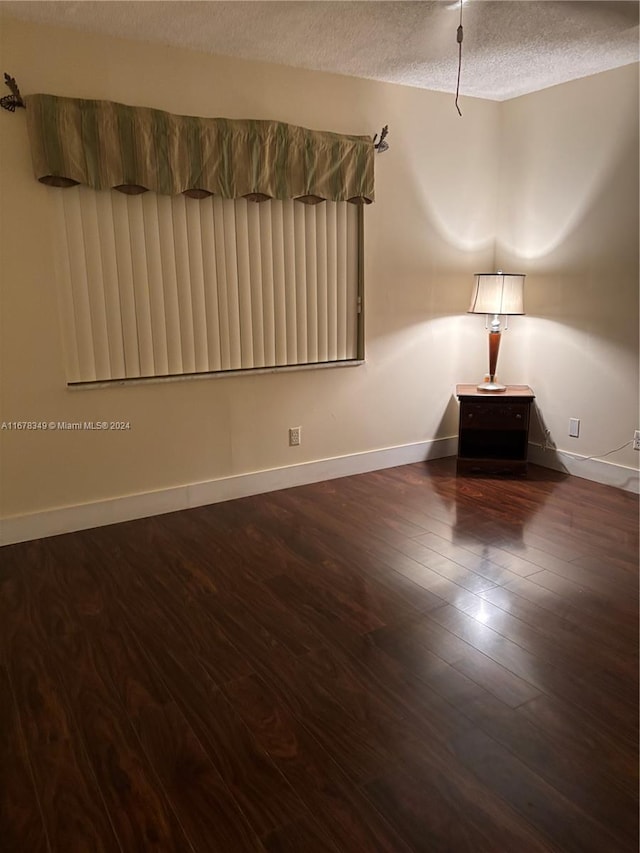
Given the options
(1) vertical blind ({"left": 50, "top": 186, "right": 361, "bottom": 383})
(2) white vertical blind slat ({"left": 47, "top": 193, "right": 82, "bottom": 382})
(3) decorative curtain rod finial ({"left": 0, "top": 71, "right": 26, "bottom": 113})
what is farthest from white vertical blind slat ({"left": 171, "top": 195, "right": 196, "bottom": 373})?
(3) decorative curtain rod finial ({"left": 0, "top": 71, "right": 26, "bottom": 113})

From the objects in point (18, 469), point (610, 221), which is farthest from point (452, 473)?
point (18, 469)

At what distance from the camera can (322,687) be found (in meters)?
2.07

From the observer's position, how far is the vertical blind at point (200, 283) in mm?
3221

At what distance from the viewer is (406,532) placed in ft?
10.9

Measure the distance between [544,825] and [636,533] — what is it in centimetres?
→ 208

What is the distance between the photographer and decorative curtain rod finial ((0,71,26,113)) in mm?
2857

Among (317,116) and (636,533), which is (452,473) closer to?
(636,533)

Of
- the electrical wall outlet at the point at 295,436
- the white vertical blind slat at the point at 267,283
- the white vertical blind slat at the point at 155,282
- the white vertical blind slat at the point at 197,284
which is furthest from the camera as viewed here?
the electrical wall outlet at the point at 295,436

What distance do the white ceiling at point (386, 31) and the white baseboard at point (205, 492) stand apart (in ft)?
7.76

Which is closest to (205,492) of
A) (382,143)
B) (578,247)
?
(382,143)

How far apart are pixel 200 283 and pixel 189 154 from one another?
0.67 meters

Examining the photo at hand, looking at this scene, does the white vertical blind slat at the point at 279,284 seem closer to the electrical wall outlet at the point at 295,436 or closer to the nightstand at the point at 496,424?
the electrical wall outlet at the point at 295,436

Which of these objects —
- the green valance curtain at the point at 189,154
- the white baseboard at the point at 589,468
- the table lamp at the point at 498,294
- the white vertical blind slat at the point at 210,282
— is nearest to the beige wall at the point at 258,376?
the green valance curtain at the point at 189,154

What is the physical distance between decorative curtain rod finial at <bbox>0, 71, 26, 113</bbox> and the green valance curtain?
5 centimetres
